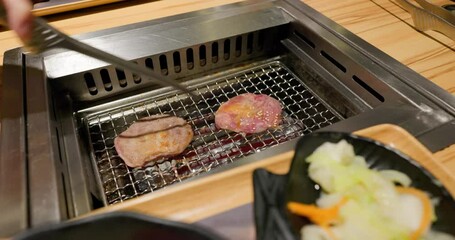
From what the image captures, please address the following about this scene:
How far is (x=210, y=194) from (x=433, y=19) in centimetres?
132

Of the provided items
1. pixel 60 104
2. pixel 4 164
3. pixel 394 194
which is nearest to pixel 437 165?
pixel 394 194

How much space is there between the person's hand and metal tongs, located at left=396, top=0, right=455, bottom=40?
5.02 ft

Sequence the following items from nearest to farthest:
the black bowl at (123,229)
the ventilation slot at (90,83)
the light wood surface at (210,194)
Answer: the black bowl at (123,229) < the light wood surface at (210,194) < the ventilation slot at (90,83)

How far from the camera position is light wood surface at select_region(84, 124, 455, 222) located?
2.54 feet

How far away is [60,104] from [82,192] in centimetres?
48

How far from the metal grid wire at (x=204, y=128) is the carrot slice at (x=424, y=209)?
2.02ft

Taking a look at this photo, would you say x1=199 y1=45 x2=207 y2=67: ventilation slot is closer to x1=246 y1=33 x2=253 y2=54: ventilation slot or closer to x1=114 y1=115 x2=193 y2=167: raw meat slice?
x1=246 y1=33 x2=253 y2=54: ventilation slot

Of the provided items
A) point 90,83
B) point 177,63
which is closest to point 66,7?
point 90,83

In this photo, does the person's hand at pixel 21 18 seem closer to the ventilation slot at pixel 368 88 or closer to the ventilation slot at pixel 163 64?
the ventilation slot at pixel 163 64

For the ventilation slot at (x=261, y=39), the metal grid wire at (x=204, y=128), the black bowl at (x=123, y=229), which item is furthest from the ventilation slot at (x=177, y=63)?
the black bowl at (x=123, y=229)

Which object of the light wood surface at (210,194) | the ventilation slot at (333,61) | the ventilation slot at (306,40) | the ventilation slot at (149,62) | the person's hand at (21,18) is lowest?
the light wood surface at (210,194)

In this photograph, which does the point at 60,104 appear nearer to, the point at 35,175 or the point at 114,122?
the point at 114,122

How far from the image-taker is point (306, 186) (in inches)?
28.7

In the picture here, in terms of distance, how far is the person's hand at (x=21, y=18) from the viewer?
824 millimetres
